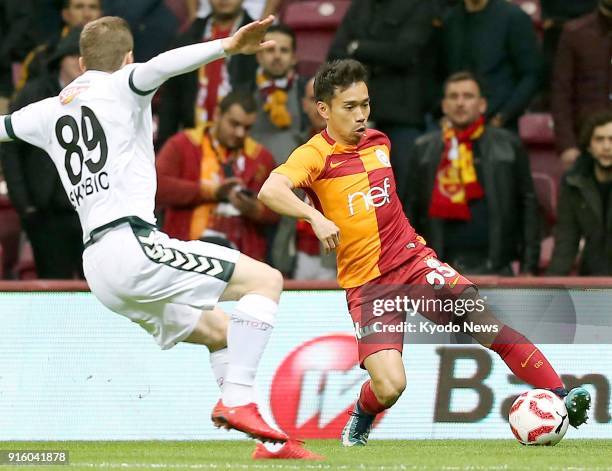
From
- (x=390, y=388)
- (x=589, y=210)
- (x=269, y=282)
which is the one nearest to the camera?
(x=269, y=282)

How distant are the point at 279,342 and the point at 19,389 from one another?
60.2 inches

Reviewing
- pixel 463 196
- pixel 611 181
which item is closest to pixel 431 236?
pixel 463 196

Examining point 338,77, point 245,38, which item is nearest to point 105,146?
point 245,38

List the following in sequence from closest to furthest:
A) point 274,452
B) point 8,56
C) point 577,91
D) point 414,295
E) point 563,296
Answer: point 274,452 → point 414,295 → point 563,296 → point 577,91 → point 8,56

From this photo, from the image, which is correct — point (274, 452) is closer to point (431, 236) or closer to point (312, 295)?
point (312, 295)

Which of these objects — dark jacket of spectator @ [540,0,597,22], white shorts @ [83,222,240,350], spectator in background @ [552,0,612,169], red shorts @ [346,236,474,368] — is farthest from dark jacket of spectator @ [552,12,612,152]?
white shorts @ [83,222,240,350]

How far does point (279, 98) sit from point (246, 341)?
4407 millimetres

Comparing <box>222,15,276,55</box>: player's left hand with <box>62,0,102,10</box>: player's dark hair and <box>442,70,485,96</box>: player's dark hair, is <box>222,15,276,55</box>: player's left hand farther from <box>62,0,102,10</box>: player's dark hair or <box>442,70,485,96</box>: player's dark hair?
<box>62,0,102,10</box>: player's dark hair

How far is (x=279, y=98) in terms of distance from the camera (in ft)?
35.1

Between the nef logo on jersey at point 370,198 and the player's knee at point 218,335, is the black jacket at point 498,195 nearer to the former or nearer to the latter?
the nef logo on jersey at point 370,198

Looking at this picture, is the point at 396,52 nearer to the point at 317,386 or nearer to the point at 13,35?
the point at 317,386

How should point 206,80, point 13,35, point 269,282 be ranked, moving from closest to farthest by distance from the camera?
point 269,282 < point 206,80 < point 13,35

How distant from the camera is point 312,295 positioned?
843cm

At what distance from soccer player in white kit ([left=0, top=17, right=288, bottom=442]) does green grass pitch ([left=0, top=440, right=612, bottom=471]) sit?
0.34m
